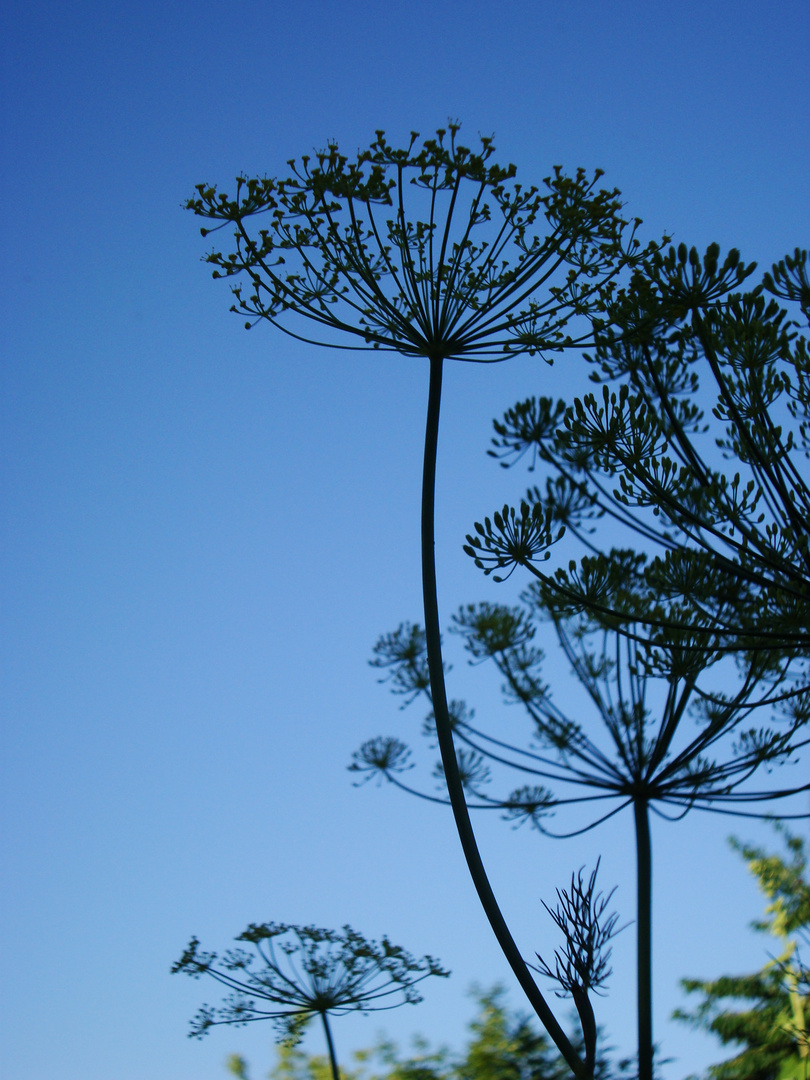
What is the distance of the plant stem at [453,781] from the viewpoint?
14.8ft

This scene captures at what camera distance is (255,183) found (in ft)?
20.5

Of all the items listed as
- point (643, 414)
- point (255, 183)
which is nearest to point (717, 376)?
point (643, 414)

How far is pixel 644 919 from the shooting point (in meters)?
8.64

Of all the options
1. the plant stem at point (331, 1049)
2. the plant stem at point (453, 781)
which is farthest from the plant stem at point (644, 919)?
the plant stem at point (453, 781)

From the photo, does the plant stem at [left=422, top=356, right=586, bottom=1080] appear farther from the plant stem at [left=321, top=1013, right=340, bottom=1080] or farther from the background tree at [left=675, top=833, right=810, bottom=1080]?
the background tree at [left=675, top=833, right=810, bottom=1080]

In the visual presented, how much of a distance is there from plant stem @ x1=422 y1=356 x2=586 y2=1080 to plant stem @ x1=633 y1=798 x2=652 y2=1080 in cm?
376

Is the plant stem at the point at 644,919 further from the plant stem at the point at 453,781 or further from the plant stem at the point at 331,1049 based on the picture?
the plant stem at the point at 453,781

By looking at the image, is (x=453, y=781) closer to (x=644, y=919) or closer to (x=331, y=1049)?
(x=331, y=1049)

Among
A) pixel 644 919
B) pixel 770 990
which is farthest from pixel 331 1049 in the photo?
pixel 770 990

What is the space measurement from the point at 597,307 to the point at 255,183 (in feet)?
7.88

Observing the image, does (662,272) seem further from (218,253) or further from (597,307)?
(218,253)

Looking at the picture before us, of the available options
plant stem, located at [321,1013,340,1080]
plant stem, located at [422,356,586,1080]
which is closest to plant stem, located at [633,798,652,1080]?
plant stem, located at [321,1013,340,1080]

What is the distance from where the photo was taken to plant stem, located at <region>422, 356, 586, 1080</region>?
4.50 metres

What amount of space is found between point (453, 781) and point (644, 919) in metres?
4.87
